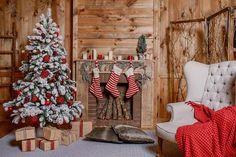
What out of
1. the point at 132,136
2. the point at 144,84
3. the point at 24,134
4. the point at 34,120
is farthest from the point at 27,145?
the point at 144,84

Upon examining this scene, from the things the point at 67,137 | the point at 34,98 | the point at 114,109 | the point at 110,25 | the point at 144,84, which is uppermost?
the point at 110,25

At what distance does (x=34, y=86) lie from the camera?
4.03 meters

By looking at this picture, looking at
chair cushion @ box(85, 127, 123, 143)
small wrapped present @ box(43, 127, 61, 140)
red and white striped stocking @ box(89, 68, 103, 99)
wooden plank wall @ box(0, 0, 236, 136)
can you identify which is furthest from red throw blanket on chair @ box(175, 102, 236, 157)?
wooden plank wall @ box(0, 0, 236, 136)

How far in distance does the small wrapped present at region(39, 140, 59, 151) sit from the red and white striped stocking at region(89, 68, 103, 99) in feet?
4.58

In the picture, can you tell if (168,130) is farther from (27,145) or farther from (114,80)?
(114,80)

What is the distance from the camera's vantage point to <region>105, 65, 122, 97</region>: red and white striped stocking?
16.3 ft

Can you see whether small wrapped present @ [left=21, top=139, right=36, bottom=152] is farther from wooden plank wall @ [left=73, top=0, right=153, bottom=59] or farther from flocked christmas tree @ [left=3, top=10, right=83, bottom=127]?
wooden plank wall @ [left=73, top=0, right=153, bottom=59]

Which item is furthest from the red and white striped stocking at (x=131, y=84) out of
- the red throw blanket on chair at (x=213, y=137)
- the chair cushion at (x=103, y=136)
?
the red throw blanket on chair at (x=213, y=137)

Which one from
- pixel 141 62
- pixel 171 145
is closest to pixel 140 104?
pixel 141 62

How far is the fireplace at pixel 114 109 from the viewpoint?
506 cm

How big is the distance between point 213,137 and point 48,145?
196 centimetres

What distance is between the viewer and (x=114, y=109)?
512cm

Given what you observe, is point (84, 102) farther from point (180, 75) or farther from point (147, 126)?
point (180, 75)

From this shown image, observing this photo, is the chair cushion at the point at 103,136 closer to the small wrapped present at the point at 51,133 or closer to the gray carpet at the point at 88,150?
the gray carpet at the point at 88,150
